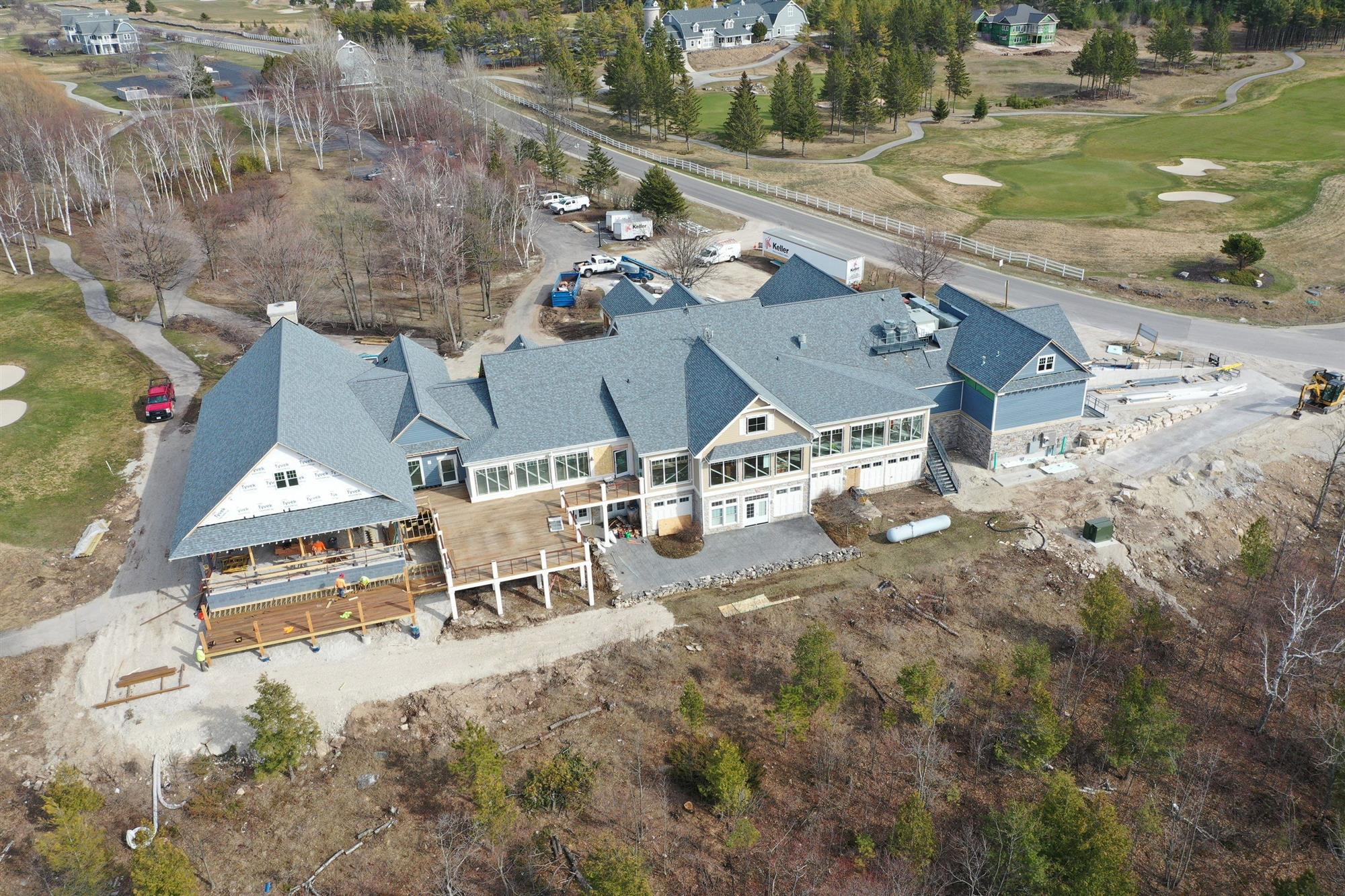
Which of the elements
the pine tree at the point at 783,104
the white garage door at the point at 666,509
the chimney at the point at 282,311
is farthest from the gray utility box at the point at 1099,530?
the pine tree at the point at 783,104

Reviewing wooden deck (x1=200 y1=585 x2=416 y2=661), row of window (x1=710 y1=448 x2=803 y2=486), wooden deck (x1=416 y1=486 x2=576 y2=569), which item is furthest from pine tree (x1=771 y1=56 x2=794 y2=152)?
wooden deck (x1=200 y1=585 x2=416 y2=661)

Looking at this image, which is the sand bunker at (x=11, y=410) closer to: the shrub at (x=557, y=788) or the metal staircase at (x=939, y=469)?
the shrub at (x=557, y=788)

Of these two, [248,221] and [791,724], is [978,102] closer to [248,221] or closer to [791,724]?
[248,221]

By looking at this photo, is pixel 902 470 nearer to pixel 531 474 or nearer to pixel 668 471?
pixel 668 471

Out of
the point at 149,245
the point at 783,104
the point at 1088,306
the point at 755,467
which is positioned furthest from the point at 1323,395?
the point at 149,245

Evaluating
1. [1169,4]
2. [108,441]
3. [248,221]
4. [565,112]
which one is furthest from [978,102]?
[108,441]

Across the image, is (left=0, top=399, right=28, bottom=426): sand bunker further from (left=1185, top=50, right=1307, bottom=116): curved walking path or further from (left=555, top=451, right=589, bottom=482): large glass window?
(left=1185, top=50, right=1307, bottom=116): curved walking path
